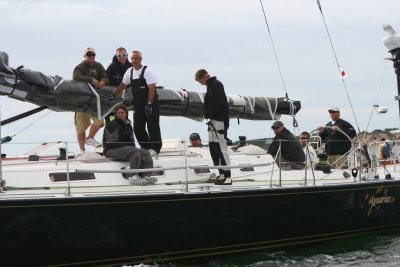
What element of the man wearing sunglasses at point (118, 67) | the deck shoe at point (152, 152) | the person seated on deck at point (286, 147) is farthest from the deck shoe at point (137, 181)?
the person seated on deck at point (286, 147)

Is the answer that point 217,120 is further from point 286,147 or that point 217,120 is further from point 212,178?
point 286,147

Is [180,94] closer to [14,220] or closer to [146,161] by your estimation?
[146,161]

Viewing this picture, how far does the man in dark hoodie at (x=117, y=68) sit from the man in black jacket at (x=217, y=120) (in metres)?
1.69

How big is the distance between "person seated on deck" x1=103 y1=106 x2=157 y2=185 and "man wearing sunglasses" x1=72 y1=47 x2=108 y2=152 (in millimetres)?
1250

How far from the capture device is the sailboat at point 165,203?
858 cm

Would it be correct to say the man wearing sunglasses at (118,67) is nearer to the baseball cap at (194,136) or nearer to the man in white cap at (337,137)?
the baseball cap at (194,136)

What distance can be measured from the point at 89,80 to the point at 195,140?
7.31 ft

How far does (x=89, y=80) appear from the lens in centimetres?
1104

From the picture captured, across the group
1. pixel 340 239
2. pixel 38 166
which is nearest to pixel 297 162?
pixel 340 239

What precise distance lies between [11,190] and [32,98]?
6.62ft

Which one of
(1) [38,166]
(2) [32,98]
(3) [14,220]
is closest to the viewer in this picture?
(3) [14,220]

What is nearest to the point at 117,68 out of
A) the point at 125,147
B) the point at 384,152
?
the point at 125,147

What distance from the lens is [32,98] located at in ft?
34.5

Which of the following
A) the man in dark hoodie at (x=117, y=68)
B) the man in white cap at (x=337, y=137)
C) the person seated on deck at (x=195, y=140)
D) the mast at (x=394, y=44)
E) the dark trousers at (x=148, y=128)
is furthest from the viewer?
the mast at (x=394, y=44)
